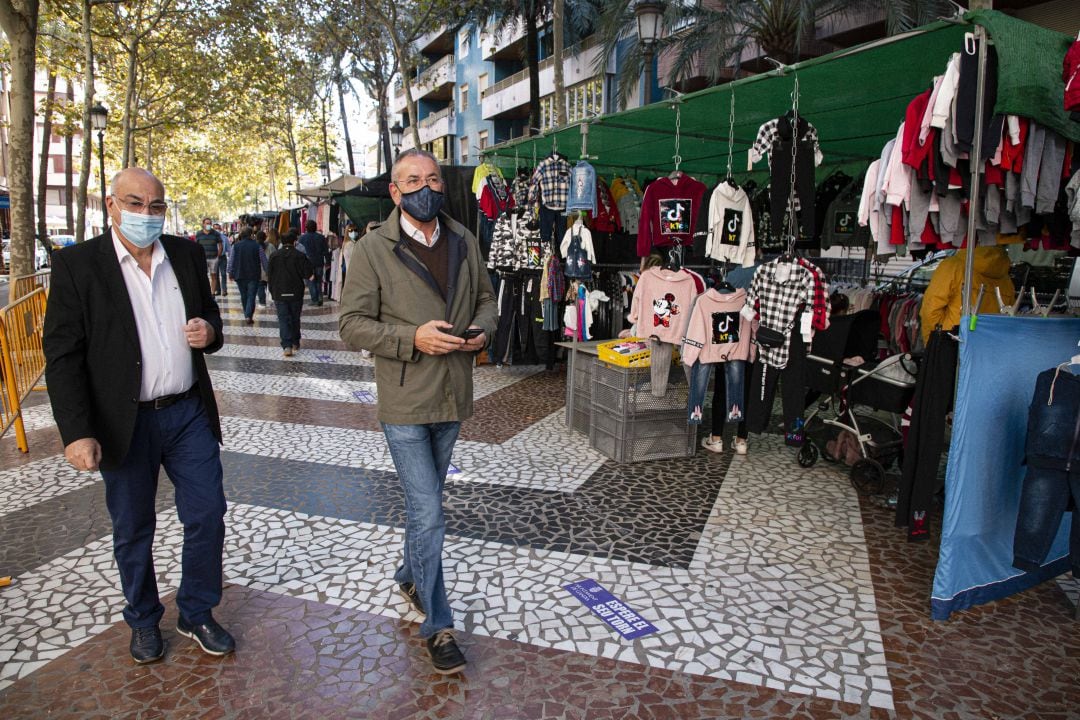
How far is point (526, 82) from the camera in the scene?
91.3 ft

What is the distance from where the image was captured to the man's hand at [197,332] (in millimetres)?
2805

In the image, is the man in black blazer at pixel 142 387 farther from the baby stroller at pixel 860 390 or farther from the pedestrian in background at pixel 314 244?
the pedestrian in background at pixel 314 244

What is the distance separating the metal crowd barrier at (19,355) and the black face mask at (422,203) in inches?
146

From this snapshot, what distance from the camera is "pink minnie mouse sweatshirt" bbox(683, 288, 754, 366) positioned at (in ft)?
18.1

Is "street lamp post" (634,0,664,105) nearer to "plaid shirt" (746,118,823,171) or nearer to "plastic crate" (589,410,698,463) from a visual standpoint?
"plaid shirt" (746,118,823,171)

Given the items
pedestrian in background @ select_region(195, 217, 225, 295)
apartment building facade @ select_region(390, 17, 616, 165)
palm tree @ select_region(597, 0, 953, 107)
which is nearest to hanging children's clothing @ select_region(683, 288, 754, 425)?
palm tree @ select_region(597, 0, 953, 107)

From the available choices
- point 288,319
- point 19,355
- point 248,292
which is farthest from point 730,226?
point 248,292

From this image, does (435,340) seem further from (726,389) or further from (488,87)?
(488,87)

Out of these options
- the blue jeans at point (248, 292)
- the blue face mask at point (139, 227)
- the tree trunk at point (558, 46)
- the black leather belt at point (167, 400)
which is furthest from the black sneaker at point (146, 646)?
the tree trunk at point (558, 46)

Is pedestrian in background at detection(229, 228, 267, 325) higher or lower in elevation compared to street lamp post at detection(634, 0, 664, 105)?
lower

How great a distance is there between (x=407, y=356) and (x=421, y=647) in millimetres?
1319

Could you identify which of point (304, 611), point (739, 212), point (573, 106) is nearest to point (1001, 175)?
point (739, 212)

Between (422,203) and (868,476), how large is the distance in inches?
153

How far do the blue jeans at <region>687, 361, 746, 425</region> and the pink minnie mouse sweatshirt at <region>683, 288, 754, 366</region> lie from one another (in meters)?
0.09
